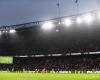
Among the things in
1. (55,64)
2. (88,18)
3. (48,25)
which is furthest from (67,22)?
(55,64)

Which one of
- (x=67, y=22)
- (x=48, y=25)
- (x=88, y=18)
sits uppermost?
(x=48, y=25)

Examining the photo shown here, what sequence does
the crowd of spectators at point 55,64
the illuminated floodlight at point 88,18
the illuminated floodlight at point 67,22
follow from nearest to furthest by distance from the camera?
1. the illuminated floodlight at point 88,18
2. the illuminated floodlight at point 67,22
3. the crowd of spectators at point 55,64

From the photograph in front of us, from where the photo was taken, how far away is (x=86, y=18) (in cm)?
6512

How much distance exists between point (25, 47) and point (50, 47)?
11934 mm

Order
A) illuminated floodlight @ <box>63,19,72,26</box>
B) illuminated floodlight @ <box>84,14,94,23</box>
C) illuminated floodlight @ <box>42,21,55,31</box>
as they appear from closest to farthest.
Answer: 1. illuminated floodlight @ <box>84,14,94,23</box>
2. illuminated floodlight @ <box>63,19,72,26</box>
3. illuminated floodlight @ <box>42,21,55,31</box>

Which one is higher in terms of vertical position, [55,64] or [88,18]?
[88,18]

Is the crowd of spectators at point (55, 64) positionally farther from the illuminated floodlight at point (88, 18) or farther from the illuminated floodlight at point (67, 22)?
the illuminated floodlight at point (67, 22)

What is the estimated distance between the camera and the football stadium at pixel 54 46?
67312 mm

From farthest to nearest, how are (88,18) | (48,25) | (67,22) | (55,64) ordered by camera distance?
(55,64)
(48,25)
(67,22)
(88,18)

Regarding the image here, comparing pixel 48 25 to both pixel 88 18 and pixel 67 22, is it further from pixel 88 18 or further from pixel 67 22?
pixel 88 18

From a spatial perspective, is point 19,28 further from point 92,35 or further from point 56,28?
point 92,35

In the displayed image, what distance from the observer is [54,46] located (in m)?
79.8

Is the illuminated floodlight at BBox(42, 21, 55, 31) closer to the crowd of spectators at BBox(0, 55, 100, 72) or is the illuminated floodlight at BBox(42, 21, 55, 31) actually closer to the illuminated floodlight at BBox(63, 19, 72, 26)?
the illuminated floodlight at BBox(63, 19, 72, 26)

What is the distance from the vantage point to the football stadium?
67.3 metres
